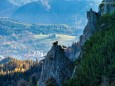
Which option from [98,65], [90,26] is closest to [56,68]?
[98,65]

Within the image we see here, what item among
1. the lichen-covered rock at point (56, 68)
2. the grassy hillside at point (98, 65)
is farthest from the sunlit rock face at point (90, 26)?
the grassy hillside at point (98, 65)

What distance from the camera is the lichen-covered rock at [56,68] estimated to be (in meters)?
36.2

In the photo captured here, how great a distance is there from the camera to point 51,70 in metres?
36.7

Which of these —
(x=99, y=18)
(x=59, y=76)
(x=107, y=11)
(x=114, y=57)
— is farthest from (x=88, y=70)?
(x=107, y=11)

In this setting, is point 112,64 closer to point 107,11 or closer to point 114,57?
point 114,57

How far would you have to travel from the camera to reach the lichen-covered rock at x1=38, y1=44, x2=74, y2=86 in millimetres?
36225

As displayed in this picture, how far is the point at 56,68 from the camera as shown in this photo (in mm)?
36625

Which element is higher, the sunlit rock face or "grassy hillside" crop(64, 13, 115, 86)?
the sunlit rock face

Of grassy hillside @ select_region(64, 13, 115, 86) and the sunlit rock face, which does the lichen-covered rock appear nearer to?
grassy hillside @ select_region(64, 13, 115, 86)

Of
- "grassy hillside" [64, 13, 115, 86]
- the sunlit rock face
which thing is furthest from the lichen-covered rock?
the sunlit rock face

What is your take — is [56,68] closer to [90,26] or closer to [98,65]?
[98,65]

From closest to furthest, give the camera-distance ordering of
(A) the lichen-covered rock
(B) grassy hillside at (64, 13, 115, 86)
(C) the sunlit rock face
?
(B) grassy hillside at (64, 13, 115, 86) → (A) the lichen-covered rock → (C) the sunlit rock face

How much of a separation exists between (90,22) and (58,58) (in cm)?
895

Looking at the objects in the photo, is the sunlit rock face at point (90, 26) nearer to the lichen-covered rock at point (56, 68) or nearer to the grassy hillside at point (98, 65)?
the lichen-covered rock at point (56, 68)
